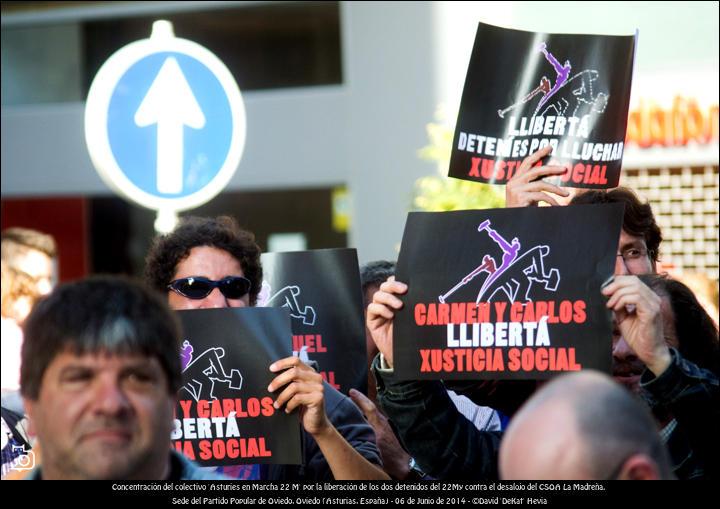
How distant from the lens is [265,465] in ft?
10.9

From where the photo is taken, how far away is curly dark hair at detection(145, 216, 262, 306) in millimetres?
3658

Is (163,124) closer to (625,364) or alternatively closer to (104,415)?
(625,364)

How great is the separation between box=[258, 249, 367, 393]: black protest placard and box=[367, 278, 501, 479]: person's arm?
2.11ft

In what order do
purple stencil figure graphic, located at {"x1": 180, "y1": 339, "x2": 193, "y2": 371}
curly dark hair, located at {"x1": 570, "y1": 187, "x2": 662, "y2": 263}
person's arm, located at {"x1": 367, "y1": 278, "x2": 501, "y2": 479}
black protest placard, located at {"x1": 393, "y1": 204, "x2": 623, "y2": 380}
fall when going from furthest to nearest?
1. curly dark hair, located at {"x1": 570, "y1": 187, "x2": 662, "y2": 263}
2. purple stencil figure graphic, located at {"x1": 180, "y1": 339, "x2": 193, "y2": 371}
3. person's arm, located at {"x1": 367, "y1": 278, "x2": 501, "y2": 479}
4. black protest placard, located at {"x1": 393, "y1": 204, "x2": 623, "y2": 380}

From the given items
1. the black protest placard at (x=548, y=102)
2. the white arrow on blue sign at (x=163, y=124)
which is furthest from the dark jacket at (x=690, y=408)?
the white arrow on blue sign at (x=163, y=124)

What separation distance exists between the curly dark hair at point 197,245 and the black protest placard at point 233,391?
17.2 inches

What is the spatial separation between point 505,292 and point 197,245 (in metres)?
1.12

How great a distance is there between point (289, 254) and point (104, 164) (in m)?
1.26

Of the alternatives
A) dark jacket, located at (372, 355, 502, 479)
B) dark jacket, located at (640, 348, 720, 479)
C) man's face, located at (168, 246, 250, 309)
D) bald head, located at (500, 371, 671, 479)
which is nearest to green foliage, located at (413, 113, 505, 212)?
man's face, located at (168, 246, 250, 309)

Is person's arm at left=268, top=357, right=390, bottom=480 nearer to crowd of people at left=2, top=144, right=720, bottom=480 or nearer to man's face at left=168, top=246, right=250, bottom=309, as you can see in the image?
crowd of people at left=2, top=144, right=720, bottom=480

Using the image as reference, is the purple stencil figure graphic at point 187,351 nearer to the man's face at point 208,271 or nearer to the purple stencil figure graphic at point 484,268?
the man's face at point 208,271

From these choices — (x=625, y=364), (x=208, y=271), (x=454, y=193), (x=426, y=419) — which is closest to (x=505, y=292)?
(x=426, y=419)

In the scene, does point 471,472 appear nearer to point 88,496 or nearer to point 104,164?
point 88,496

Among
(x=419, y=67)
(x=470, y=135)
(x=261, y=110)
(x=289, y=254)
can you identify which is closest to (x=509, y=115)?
(x=470, y=135)
